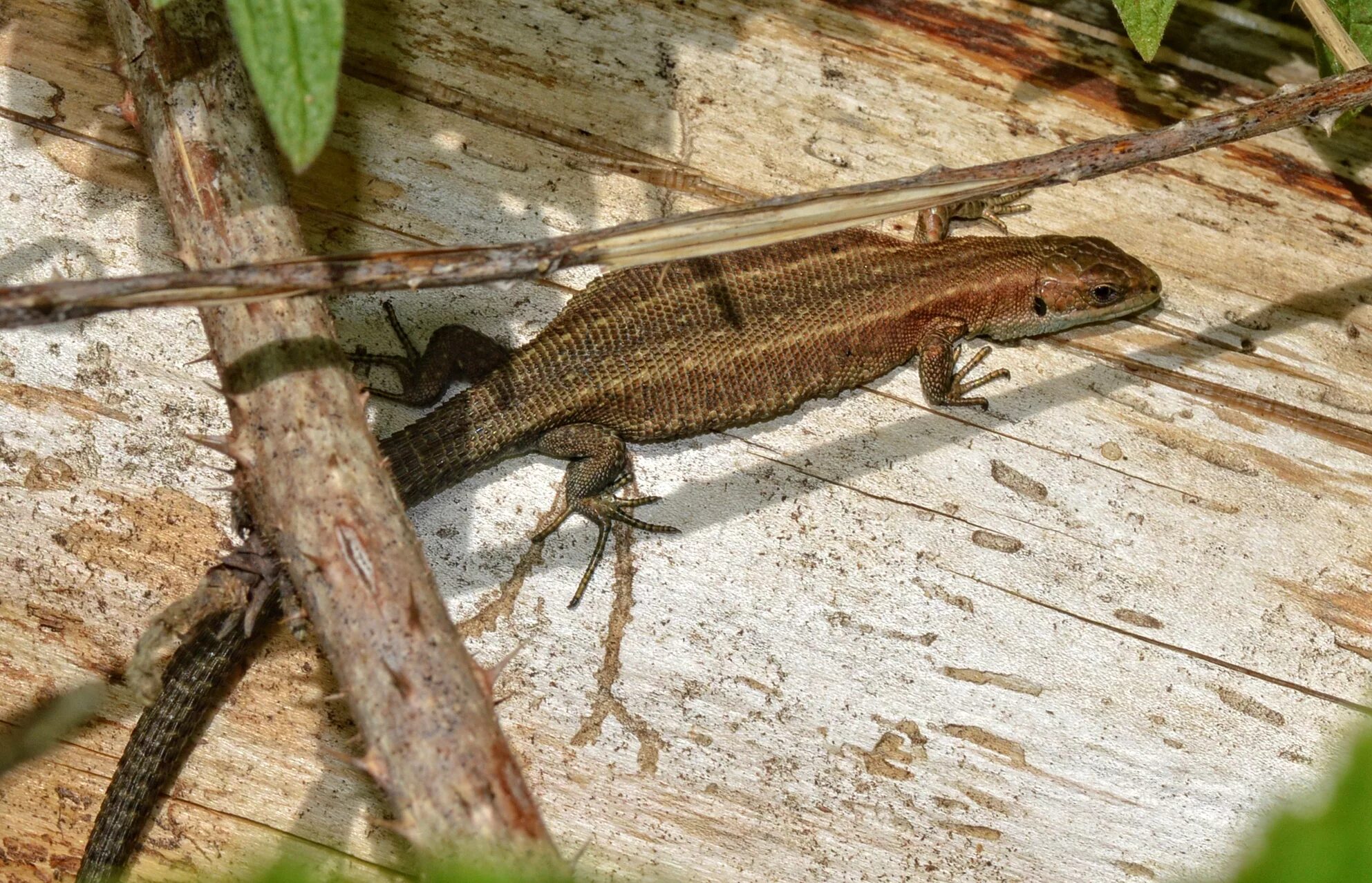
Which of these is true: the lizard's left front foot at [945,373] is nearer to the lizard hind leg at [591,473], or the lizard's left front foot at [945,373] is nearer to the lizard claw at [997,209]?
the lizard claw at [997,209]

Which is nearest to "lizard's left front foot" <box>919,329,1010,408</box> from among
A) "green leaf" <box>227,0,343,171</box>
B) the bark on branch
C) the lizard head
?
the lizard head

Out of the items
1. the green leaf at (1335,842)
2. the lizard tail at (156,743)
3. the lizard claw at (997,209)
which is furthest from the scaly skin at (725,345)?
the green leaf at (1335,842)

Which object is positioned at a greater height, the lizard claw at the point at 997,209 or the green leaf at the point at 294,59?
the green leaf at the point at 294,59

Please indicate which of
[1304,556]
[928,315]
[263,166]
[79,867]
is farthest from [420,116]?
[1304,556]

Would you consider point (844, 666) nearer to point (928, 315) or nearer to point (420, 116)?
point (928, 315)

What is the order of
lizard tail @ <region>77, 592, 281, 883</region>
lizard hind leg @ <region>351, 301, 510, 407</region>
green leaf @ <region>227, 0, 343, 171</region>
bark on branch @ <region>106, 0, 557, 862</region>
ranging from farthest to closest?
1. lizard hind leg @ <region>351, 301, 510, 407</region>
2. lizard tail @ <region>77, 592, 281, 883</region>
3. bark on branch @ <region>106, 0, 557, 862</region>
4. green leaf @ <region>227, 0, 343, 171</region>

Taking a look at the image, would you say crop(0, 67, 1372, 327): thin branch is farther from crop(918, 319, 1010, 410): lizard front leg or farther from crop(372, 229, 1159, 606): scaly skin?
crop(918, 319, 1010, 410): lizard front leg

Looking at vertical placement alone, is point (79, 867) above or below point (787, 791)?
below
